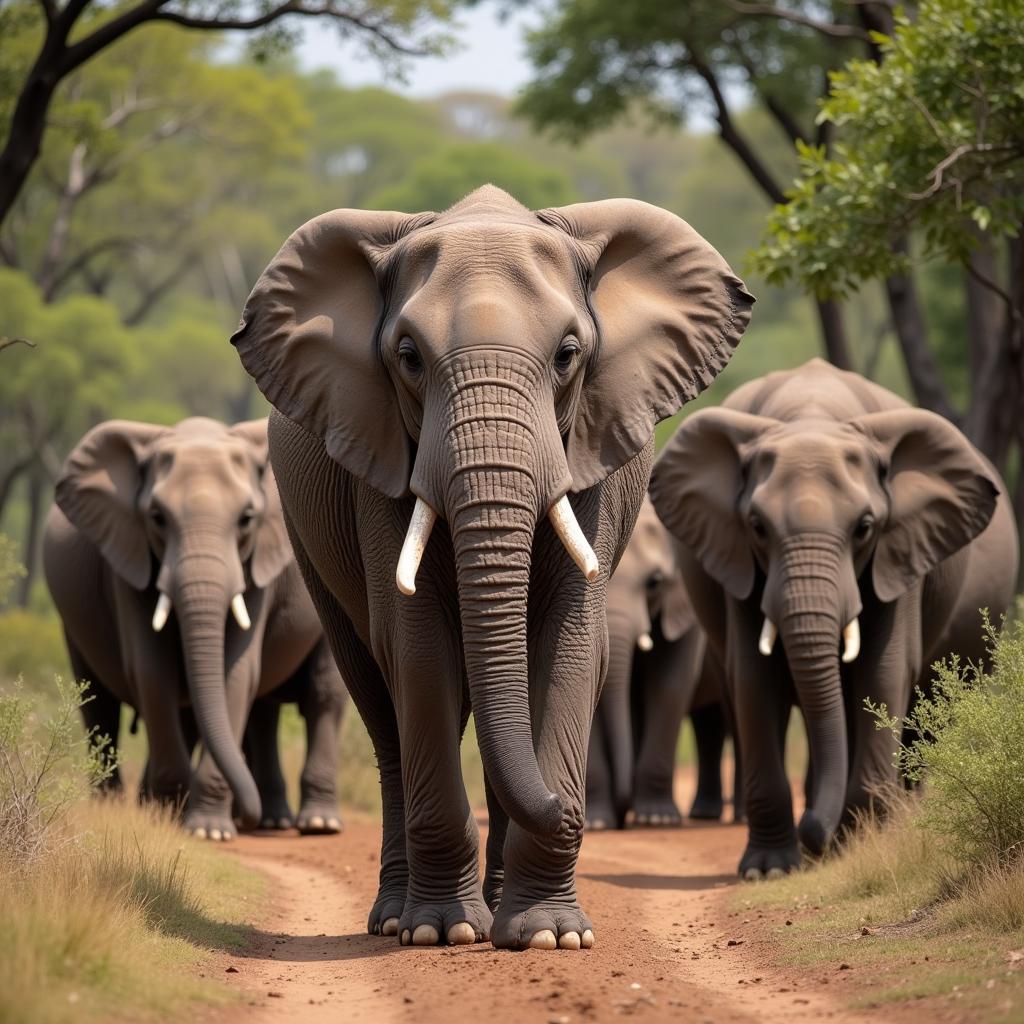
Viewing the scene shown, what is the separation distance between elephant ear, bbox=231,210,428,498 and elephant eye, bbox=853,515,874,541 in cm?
387

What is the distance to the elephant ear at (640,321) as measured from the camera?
316 inches

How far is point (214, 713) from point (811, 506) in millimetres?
4022

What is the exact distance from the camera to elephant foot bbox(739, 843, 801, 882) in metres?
11.3

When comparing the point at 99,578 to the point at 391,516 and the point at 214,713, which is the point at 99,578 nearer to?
the point at 214,713

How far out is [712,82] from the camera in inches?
866

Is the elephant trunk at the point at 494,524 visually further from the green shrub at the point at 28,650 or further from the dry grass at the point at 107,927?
the green shrub at the point at 28,650

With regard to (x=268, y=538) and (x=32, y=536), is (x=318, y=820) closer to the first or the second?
(x=268, y=538)

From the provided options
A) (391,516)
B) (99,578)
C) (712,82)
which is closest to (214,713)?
(99,578)

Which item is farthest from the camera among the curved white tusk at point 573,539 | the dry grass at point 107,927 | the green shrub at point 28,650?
the green shrub at point 28,650

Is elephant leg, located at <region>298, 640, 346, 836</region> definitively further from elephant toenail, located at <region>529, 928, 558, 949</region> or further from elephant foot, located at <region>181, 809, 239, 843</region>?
elephant toenail, located at <region>529, 928, 558, 949</region>

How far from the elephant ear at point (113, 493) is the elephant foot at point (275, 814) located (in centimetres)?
250

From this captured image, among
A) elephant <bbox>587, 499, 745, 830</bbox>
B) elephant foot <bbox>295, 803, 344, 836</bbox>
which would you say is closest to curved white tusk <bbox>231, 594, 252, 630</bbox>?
elephant foot <bbox>295, 803, 344, 836</bbox>

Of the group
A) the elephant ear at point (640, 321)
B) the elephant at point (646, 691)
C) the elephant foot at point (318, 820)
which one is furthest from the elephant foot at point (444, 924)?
the elephant at point (646, 691)

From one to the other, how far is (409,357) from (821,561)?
12.8ft
